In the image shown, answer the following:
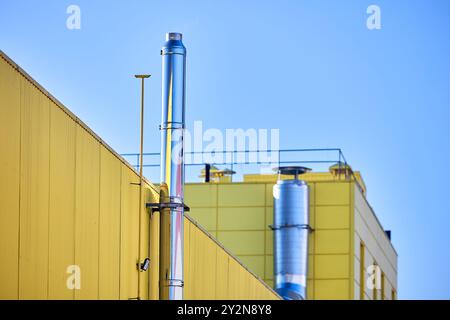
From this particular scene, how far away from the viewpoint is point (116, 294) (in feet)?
→ 70.9

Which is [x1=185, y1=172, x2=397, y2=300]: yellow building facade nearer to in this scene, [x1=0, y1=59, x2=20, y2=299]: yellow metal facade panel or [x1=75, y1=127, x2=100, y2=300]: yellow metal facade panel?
[x1=75, y1=127, x2=100, y2=300]: yellow metal facade panel

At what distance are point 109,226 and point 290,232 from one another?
89.5 feet

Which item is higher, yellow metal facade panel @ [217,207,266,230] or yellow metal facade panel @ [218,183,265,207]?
yellow metal facade panel @ [218,183,265,207]

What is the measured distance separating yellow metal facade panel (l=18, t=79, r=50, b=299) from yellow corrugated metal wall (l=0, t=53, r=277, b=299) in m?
0.01

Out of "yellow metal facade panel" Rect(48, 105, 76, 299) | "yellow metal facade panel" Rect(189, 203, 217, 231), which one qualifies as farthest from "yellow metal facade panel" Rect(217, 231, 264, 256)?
"yellow metal facade panel" Rect(48, 105, 76, 299)

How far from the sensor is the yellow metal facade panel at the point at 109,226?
68.1 feet

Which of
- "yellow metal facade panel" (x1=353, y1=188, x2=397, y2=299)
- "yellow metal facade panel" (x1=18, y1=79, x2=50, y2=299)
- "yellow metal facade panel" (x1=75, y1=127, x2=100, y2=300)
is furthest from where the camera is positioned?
"yellow metal facade panel" (x1=353, y1=188, x2=397, y2=299)

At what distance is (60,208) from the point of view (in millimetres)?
18562

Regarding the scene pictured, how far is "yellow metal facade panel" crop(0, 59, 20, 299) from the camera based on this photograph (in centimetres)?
1639

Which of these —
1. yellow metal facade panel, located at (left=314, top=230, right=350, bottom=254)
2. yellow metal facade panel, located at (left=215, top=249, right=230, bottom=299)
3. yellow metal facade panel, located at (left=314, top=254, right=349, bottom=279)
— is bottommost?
yellow metal facade panel, located at (left=215, top=249, right=230, bottom=299)

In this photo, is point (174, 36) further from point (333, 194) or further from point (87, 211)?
point (333, 194)

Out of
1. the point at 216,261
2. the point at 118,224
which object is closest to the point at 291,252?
the point at 216,261

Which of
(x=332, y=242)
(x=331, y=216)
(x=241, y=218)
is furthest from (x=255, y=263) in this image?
(x=331, y=216)

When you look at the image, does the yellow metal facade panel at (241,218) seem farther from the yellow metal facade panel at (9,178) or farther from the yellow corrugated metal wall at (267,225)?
the yellow metal facade panel at (9,178)
